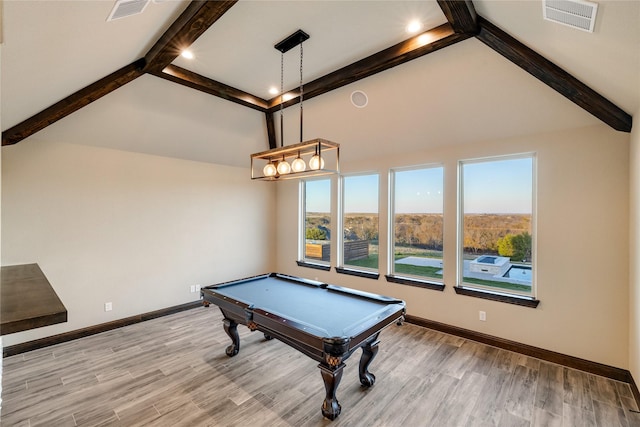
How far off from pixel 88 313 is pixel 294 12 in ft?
15.7

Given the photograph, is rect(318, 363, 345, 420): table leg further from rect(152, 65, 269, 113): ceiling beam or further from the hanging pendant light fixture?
rect(152, 65, 269, 113): ceiling beam

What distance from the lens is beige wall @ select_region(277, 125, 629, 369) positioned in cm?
305

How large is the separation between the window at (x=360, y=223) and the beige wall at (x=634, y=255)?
304cm

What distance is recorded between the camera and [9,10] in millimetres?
1350

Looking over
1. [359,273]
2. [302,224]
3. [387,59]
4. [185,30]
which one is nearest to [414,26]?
[387,59]

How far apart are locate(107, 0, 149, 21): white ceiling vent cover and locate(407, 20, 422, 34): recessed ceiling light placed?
2.32 m

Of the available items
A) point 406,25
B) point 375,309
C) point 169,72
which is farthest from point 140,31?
point 375,309

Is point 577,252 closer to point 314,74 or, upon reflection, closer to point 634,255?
point 634,255

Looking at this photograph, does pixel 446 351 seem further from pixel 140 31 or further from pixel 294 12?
pixel 140 31

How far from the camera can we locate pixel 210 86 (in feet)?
12.9

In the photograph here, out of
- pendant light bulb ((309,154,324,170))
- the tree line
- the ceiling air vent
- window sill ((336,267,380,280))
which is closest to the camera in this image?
the ceiling air vent

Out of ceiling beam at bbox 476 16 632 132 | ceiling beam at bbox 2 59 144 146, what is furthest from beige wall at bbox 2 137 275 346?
ceiling beam at bbox 476 16 632 132

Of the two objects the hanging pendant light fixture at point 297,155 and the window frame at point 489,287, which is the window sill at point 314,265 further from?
the hanging pendant light fixture at point 297,155

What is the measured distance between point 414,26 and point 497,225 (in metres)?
2.79
